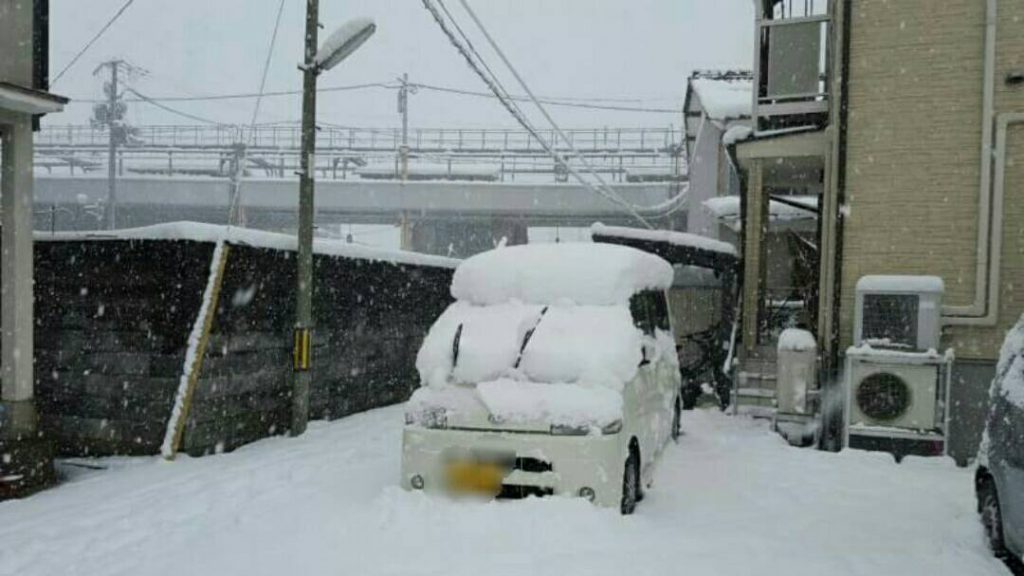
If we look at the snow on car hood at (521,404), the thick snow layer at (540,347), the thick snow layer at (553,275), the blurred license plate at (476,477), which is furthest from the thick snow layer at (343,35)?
the blurred license plate at (476,477)

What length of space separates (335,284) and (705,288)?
8.27 metres

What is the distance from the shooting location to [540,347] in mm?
5449

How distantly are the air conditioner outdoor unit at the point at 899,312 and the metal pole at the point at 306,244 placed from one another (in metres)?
5.97

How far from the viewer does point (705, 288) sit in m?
15.6

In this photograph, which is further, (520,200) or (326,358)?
(520,200)

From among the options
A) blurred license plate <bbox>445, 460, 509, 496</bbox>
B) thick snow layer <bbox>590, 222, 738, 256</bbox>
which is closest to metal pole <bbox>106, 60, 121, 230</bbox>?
thick snow layer <bbox>590, 222, 738, 256</bbox>

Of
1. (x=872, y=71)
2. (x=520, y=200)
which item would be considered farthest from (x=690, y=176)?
(x=872, y=71)

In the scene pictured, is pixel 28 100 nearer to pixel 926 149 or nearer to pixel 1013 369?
pixel 1013 369

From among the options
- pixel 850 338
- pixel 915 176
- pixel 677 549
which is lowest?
pixel 677 549

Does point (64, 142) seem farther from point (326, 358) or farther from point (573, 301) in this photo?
point (573, 301)

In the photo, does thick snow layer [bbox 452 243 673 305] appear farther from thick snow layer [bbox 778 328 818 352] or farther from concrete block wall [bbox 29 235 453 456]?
thick snow layer [bbox 778 328 818 352]

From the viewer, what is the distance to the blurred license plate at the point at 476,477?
5.07 metres

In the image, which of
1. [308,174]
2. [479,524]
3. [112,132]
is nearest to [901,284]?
[479,524]

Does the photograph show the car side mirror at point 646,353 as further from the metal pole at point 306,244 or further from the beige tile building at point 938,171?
the metal pole at point 306,244
